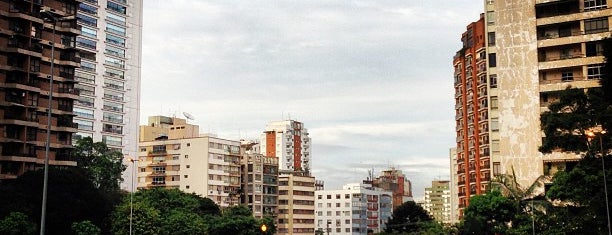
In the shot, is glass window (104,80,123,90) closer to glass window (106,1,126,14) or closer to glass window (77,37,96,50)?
glass window (77,37,96,50)

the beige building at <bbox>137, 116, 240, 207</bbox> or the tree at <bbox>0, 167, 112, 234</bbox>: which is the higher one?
the beige building at <bbox>137, 116, 240, 207</bbox>

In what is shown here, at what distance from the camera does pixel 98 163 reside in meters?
110

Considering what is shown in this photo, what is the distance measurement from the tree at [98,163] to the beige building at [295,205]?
6659 cm

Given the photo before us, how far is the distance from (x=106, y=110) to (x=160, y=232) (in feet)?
195

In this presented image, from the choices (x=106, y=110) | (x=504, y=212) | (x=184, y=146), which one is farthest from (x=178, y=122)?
(x=504, y=212)

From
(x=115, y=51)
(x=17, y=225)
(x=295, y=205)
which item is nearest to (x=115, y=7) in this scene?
(x=115, y=51)

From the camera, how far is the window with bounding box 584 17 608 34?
71.0m

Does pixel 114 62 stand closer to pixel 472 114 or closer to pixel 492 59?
pixel 472 114

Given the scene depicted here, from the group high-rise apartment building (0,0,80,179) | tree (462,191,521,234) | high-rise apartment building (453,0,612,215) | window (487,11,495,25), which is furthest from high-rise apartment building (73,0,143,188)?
high-rise apartment building (453,0,612,215)

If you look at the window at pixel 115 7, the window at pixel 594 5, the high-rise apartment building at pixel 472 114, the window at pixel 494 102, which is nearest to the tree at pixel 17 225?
the window at pixel 494 102

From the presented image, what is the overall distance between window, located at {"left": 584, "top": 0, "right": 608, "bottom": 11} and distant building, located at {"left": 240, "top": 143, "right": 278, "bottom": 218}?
101677 millimetres

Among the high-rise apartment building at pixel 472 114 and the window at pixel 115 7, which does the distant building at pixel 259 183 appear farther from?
the high-rise apartment building at pixel 472 114

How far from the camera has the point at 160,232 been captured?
8712 cm

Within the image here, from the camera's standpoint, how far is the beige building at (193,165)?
15612cm
